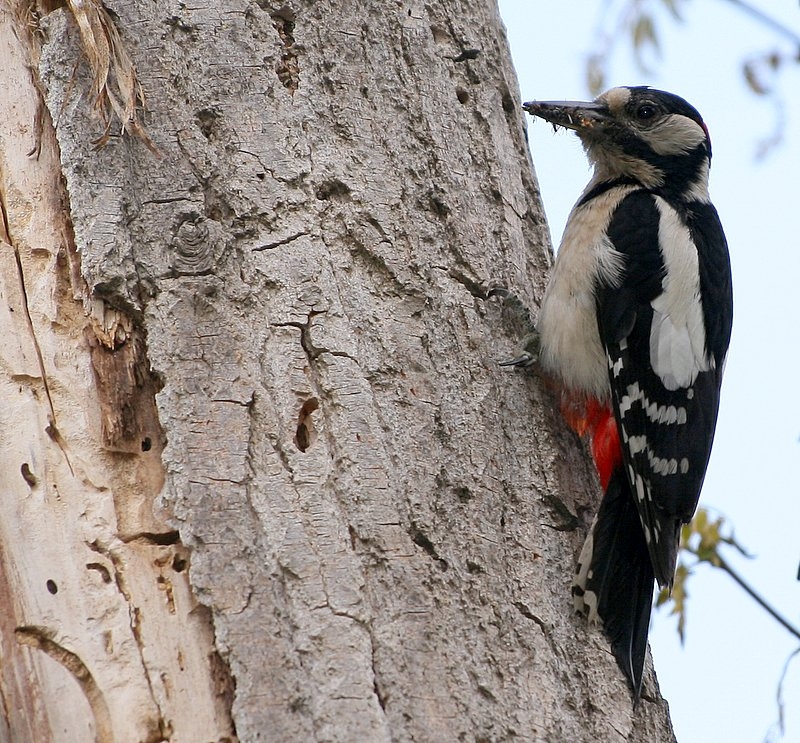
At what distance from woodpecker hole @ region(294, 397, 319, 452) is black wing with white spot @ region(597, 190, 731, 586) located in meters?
1.00

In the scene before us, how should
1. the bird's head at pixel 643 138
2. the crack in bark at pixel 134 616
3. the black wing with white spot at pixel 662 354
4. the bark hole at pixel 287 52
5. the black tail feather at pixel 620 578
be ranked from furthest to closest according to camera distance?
the bird's head at pixel 643 138, the black wing with white spot at pixel 662 354, the bark hole at pixel 287 52, the black tail feather at pixel 620 578, the crack in bark at pixel 134 616

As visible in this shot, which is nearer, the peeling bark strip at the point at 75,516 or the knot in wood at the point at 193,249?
the peeling bark strip at the point at 75,516

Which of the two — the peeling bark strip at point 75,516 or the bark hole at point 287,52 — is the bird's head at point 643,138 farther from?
the peeling bark strip at point 75,516

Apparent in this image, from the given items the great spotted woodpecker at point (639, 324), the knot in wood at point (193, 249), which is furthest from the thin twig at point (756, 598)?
the knot in wood at point (193, 249)

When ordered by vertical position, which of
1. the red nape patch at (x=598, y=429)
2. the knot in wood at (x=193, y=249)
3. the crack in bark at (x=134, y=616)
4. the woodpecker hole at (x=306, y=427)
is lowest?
the crack in bark at (x=134, y=616)

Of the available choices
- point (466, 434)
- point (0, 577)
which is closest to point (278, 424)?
point (466, 434)

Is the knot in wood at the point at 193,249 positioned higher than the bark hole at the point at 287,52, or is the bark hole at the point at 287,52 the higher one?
the bark hole at the point at 287,52

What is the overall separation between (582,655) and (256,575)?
2.23 ft

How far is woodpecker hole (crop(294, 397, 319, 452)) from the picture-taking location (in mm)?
2033

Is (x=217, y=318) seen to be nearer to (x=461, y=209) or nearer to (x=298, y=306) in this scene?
(x=298, y=306)

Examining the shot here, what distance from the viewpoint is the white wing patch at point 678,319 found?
309 cm

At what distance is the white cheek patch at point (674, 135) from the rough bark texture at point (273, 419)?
Answer: 4.02ft

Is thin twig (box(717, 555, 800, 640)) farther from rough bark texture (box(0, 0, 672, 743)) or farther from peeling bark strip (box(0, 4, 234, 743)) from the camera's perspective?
peeling bark strip (box(0, 4, 234, 743))

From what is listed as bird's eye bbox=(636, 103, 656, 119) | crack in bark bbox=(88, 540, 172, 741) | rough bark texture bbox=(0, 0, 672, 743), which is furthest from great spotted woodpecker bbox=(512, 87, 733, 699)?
crack in bark bbox=(88, 540, 172, 741)
